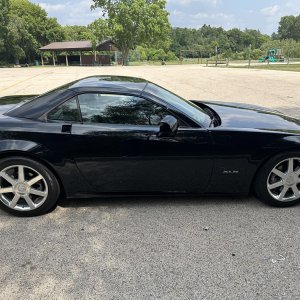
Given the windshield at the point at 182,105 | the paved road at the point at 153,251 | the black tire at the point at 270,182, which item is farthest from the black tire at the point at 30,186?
the black tire at the point at 270,182

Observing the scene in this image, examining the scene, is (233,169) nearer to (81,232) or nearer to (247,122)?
(247,122)

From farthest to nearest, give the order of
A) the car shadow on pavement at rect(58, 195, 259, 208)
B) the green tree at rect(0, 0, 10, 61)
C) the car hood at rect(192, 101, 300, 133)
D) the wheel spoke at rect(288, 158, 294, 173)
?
the green tree at rect(0, 0, 10, 61), the car shadow on pavement at rect(58, 195, 259, 208), the car hood at rect(192, 101, 300, 133), the wheel spoke at rect(288, 158, 294, 173)

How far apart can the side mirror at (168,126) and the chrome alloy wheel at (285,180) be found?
110 centimetres

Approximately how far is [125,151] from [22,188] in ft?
3.53

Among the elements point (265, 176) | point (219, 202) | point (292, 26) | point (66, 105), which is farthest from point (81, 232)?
point (292, 26)

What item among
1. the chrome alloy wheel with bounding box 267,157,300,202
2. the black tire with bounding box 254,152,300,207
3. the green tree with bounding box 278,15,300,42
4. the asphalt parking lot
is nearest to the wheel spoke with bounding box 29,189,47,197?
the asphalt parking lot

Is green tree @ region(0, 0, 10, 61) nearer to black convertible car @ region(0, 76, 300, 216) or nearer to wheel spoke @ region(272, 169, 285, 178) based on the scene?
black convertible car @ region(0, 76, 300, 216)

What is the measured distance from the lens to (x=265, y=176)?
3.49 metres

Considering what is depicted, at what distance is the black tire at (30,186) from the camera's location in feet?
10.9

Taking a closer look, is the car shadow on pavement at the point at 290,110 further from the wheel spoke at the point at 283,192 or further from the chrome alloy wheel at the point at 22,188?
the chrome alloy wheel at the point at 22,188

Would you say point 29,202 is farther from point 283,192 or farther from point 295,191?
point 295,191

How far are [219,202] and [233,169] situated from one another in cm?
50

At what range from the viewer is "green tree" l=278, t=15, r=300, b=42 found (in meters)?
143

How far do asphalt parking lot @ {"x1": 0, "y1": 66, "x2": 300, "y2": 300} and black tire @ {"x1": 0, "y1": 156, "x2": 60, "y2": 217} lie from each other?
11cm
